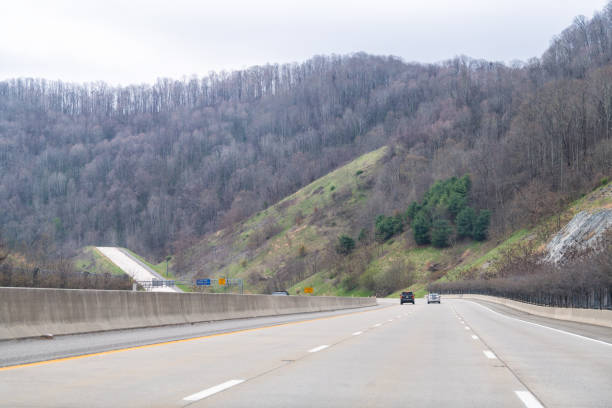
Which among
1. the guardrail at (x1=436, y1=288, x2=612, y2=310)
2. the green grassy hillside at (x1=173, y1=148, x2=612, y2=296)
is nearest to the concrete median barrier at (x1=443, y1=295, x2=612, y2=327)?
the guardrail at (x1=436, y1=288, x2=612, y2=310)

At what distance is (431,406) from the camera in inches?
308

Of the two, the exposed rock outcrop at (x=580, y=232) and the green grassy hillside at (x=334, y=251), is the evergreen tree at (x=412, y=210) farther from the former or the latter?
the exposed rock outcrop at (x=580, y=232)

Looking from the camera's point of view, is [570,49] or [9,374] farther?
[570,49]

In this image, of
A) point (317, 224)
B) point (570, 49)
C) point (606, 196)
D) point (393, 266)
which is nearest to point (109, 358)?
point (606, 196)

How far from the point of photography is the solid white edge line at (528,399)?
798 cm

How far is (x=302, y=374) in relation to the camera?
1043cm

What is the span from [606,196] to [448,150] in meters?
81.2

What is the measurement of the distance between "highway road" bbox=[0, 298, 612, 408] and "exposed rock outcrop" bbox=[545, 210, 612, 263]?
6034 centimetres

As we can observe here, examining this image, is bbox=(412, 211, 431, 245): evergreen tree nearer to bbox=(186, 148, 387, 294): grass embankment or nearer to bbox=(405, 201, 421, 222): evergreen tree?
bbox=(405, 201, 421, 222): evergreen tree

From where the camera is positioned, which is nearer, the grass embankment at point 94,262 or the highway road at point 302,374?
the highway road at point 302,374

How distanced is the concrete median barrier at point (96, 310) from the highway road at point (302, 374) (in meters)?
0.51

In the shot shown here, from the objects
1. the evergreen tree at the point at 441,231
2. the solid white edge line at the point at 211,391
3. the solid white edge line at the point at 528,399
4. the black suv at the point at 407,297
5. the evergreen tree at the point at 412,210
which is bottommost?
the black suv at the point at 407,297

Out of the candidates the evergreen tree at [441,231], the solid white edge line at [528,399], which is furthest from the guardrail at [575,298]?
the evergreen tree at [441,231]

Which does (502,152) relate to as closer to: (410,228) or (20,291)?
(410,228)
